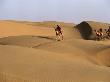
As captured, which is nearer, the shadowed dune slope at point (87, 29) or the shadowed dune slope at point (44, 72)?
the shadowed dune slope at point (44, 72)

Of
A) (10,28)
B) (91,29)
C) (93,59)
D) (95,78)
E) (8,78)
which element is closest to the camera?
(8,78)

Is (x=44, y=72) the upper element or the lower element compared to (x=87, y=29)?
upper

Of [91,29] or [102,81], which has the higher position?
[102,81]

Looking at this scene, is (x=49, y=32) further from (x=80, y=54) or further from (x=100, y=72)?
(x=100, y=72)

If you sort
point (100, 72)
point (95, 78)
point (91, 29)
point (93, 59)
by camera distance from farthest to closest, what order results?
point (91, 29)
point (93, 59)
point (100, 72)
point (95, 78)

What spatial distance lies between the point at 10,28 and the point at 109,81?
33.2 metres

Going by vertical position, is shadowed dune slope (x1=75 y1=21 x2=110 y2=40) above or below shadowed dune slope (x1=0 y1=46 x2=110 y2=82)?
below

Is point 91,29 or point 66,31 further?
point 66,31

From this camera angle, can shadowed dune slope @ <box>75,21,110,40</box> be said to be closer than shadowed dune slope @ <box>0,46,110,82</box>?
No

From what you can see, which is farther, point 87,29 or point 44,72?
point 87,29

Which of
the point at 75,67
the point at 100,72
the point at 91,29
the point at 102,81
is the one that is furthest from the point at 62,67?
the point at 91,29

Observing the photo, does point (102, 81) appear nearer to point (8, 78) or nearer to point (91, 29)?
point (8, 78)

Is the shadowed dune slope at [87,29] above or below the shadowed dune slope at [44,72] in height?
below

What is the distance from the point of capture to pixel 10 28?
39.2 metres
